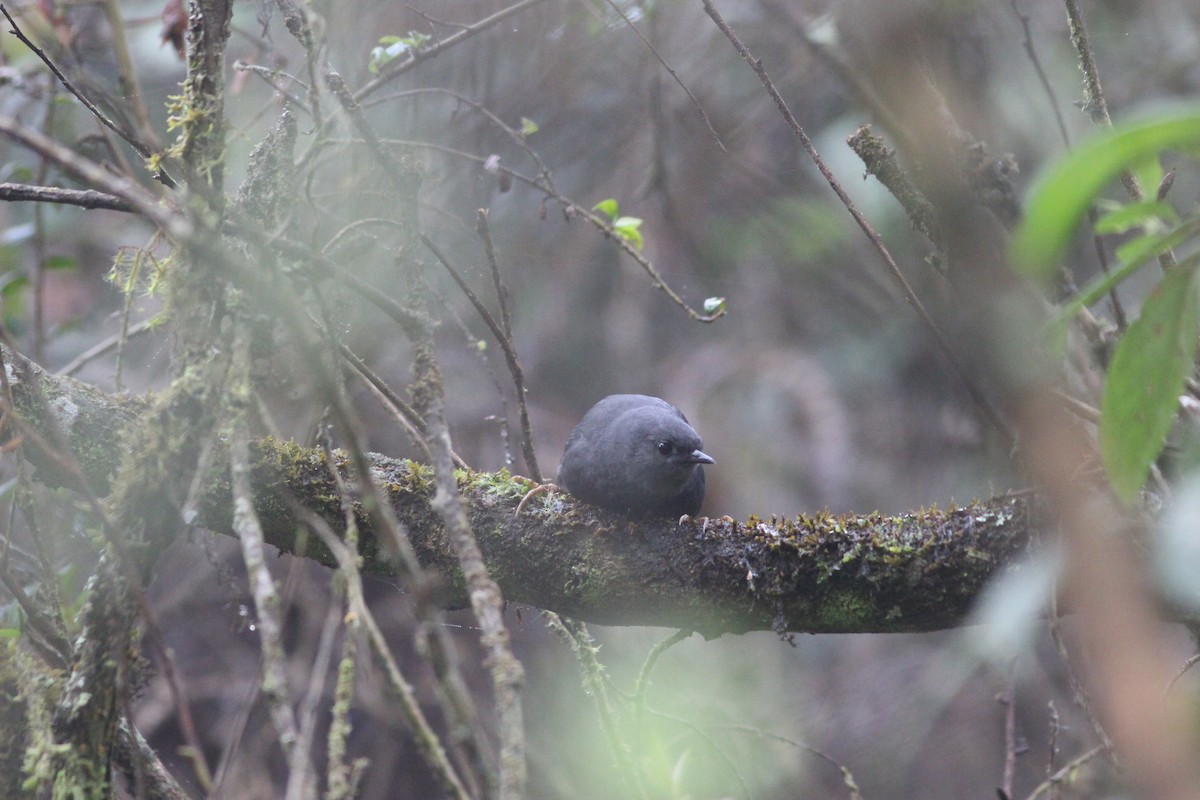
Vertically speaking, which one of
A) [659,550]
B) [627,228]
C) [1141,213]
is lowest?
[1141,213]

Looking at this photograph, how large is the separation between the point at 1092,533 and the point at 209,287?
195 centimetres

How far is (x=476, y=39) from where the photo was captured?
5824mm

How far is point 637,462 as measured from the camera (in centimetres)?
347

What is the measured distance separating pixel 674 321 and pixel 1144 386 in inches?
260

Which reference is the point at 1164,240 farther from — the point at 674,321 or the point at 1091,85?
the point at 674,321

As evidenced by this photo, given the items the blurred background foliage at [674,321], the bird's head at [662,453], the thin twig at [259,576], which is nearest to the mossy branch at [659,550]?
the bird's head at [662,453]

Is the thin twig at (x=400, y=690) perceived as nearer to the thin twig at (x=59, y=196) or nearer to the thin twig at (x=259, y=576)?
the thin twig at (x=259, y=576)

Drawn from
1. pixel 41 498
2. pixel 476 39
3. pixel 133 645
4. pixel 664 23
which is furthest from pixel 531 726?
pixel 664 23

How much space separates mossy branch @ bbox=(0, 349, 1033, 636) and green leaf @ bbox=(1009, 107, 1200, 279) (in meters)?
2.01

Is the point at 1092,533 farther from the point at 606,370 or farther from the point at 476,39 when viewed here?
the point at 606,370

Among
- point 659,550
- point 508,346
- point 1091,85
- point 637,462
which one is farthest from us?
point 637,462

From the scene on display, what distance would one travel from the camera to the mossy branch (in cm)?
275

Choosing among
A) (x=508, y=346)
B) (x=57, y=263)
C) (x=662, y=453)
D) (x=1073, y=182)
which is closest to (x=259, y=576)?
(x=1073, y=182)

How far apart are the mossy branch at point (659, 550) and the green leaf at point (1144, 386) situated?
157 cm
